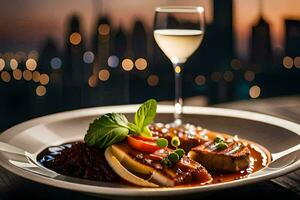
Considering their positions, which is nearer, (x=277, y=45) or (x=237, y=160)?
(x=237, y=160)

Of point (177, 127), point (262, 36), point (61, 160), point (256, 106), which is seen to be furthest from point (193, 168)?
point (262, 36)

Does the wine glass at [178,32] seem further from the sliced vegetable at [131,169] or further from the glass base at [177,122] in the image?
the sliced vegetable at [131,169]

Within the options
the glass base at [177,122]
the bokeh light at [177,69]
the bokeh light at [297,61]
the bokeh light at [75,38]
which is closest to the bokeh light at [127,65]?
the bokeh light at [75,38]

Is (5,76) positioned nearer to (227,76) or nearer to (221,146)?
(227,76)

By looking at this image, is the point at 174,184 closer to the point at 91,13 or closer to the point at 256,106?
the point at 256,106

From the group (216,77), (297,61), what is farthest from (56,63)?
(297,61)

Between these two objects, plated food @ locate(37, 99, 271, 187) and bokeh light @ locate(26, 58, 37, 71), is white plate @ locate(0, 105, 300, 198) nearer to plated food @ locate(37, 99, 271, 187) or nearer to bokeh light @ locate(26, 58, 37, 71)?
plated food @ locate(37, 99, 271, 187)
